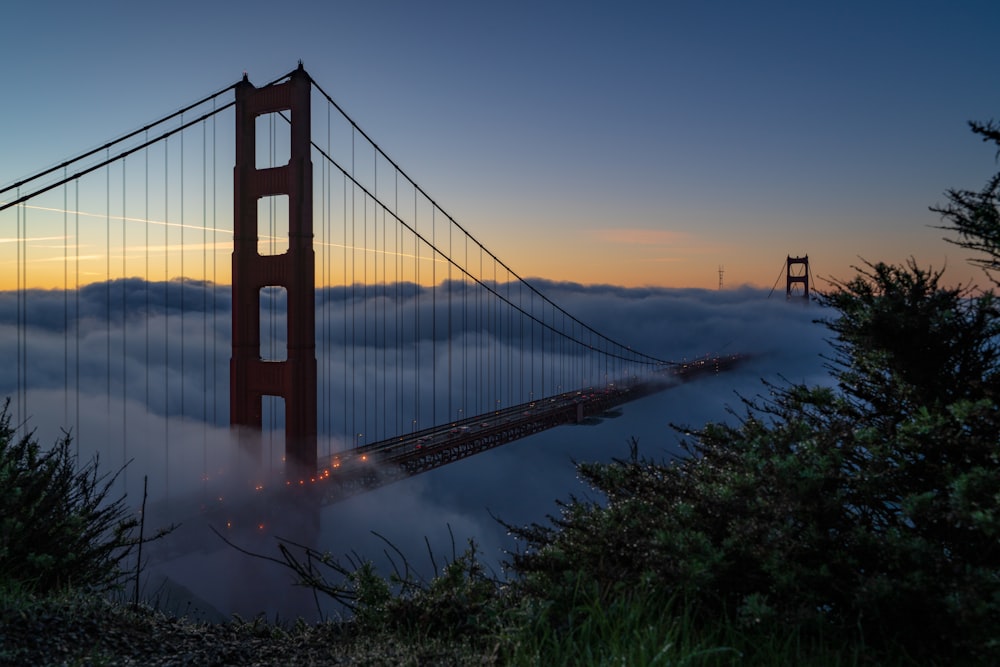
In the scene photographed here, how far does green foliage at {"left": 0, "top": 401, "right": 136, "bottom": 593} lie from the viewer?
550 cm

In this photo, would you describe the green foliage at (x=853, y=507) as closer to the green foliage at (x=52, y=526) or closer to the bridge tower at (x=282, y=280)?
the green foliage at (x=52, y=526)

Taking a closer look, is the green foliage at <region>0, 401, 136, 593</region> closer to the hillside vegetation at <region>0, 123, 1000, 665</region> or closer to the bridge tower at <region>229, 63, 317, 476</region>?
the hillside vegetation at <region>0, 123, 1000, 665</region>

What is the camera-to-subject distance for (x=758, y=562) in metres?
3.98

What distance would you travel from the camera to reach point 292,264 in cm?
2461

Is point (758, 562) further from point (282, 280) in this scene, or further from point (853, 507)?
point (282, 280)

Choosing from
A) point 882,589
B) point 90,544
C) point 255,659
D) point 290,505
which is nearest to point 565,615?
point 882,589

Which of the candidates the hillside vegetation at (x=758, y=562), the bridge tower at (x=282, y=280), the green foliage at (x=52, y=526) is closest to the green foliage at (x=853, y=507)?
the hillside vegetation at (x=758, y=562)

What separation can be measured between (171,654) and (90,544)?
105 inches

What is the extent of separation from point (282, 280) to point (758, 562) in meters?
23.1

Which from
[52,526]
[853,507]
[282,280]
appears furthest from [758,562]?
[282,280]

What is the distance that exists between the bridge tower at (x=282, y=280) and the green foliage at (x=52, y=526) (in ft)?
58.0

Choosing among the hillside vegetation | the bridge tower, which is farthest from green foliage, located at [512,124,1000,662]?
the bridge tower

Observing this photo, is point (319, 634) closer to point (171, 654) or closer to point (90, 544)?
point (171, 654)

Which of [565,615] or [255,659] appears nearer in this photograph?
[565,615]
